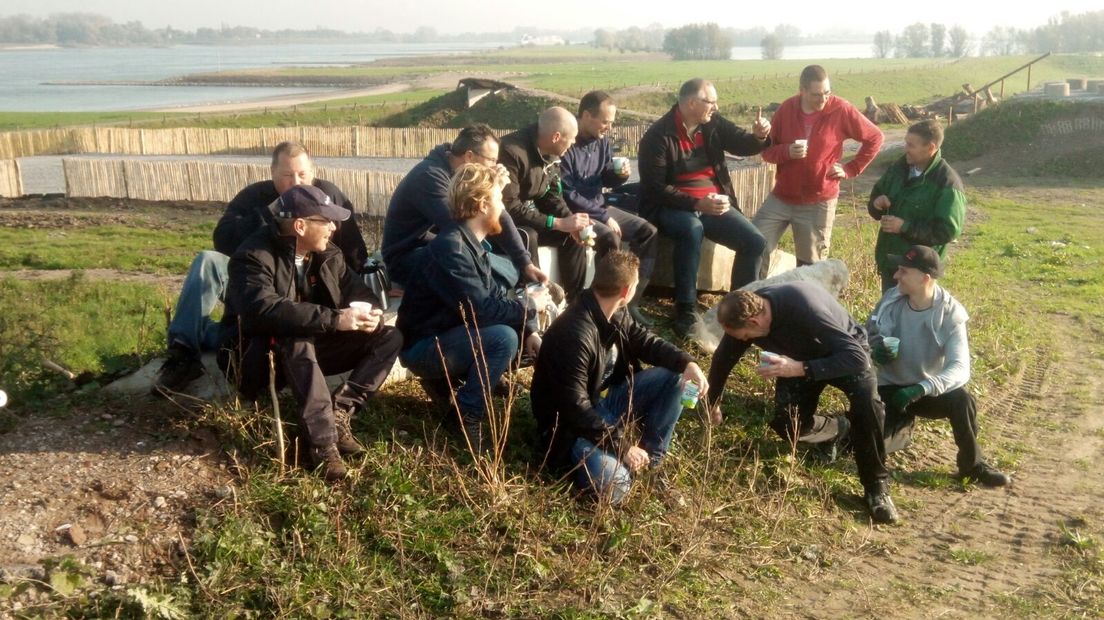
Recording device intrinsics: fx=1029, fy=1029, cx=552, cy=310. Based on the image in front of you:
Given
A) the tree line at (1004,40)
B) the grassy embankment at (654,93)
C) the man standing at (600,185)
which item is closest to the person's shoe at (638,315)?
the man standing at (600,185)

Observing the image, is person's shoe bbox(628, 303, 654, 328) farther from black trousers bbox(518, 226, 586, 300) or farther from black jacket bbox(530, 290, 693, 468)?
black jacket bbox(530, 290, 693, 468)

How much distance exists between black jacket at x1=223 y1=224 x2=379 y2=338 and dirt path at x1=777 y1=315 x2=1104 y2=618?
259cm

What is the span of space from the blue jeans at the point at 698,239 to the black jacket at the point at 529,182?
0.85 m

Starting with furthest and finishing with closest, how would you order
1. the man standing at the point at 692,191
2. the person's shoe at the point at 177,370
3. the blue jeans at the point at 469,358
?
the man standing at the point at 692,191 < the person's shoe at the point at 177,370 < the blue jeans at the point at 469,358

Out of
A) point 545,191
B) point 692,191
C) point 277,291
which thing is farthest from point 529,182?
point 277,291

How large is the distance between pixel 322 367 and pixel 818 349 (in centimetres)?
267

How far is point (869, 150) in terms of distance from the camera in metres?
8.38

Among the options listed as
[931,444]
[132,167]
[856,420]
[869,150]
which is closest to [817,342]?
[856,420]

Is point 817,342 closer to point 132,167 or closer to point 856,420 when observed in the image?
point 856,420

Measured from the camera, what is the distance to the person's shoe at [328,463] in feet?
16.1

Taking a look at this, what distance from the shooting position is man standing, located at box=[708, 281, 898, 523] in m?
5.45

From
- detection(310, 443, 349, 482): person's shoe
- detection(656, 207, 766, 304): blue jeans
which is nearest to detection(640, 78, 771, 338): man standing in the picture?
detection(656, 207, 766, 304): blue jeans

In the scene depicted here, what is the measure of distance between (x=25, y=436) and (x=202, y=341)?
102 cm

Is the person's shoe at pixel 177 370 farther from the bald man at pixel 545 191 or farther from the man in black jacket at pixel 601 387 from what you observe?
the bald man at pixel 545 191
